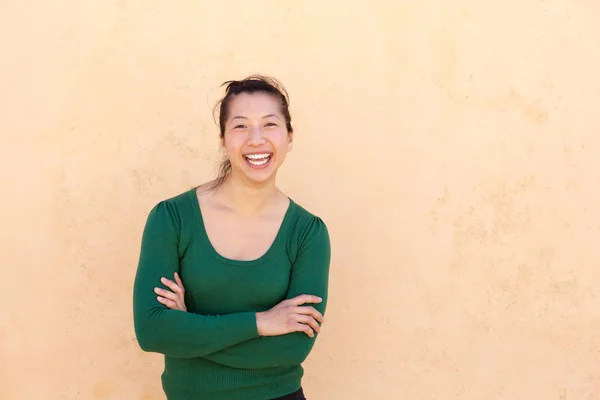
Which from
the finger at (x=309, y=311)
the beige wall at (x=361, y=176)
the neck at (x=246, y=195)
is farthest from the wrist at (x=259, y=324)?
the beige wall at (x=361, y=176)

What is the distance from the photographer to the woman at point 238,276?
2.75 meters

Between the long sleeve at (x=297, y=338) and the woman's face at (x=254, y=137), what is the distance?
29 centimetres

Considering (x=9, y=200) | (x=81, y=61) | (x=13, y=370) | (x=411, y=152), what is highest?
(x=81, y=61)

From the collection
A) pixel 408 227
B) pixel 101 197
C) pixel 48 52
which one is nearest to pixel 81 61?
pixel 48 52

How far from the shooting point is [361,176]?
370cm

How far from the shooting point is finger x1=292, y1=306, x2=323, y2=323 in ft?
9.21

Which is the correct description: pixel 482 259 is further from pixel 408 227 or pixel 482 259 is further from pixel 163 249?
pixel 163 249

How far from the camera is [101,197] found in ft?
11.9

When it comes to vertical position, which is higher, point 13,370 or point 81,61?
point 81,61

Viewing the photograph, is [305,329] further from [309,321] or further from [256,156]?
[256,156]

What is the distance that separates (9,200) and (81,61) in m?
0.67

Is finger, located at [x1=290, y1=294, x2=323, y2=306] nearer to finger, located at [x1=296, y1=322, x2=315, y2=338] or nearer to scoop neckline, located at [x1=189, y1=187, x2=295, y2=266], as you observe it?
finger, located at [x1=296, y1=322, x2=315, y2=338]

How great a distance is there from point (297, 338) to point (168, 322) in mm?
440

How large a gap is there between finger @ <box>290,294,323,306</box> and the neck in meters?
0.38
